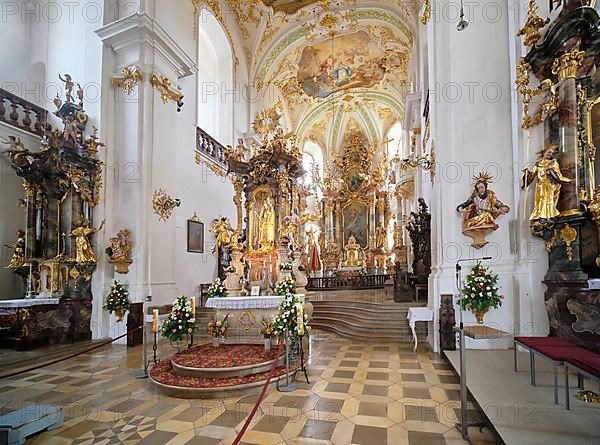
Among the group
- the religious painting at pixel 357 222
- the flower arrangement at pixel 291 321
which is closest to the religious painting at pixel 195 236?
the flower arrangement at pixel 291 321

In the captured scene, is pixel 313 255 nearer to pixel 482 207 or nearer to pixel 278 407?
pixel 482 207

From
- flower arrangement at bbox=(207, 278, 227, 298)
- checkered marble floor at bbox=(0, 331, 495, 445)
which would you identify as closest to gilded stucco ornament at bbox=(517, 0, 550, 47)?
checkered marble floor at bbox=(0, 331, 495, 445)

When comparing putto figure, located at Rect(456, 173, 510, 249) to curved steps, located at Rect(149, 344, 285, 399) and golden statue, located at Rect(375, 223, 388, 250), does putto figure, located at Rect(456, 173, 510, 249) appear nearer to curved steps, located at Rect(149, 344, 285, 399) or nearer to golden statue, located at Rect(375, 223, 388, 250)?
curved steps, located at Rect(149, 344, 285, 399)

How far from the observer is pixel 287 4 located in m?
13.3

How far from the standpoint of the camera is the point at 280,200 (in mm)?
9875

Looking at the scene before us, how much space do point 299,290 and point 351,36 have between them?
11.7 m

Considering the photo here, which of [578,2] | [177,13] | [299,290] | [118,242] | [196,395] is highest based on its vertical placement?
[177,13]

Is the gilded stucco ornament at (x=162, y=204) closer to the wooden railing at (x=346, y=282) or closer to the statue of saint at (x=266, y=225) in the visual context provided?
the statue of saint at (x=266, y=225)

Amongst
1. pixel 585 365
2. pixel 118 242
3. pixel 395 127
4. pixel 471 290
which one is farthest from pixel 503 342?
pixel 395 127

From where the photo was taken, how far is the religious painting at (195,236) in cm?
1064

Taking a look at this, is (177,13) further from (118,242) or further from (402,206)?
(402,206)

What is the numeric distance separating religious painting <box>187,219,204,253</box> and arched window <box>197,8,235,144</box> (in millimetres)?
3796

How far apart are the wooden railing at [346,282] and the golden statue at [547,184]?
10.4 metres

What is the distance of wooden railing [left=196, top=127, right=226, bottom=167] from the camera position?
1157 centimetres
